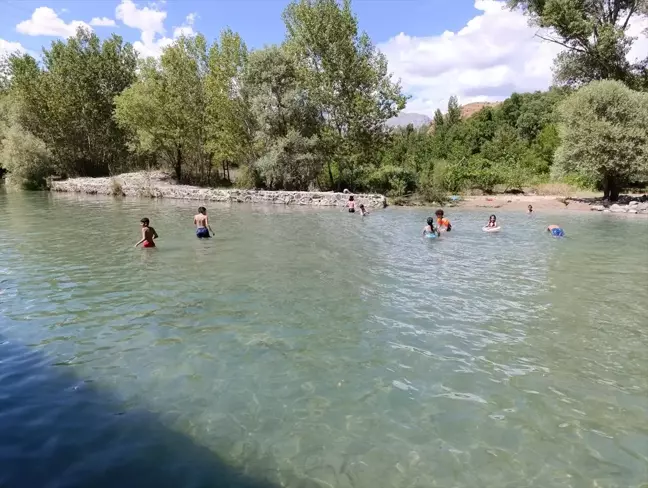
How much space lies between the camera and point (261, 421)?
571 cm

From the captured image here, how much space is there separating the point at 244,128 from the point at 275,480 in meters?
39.0

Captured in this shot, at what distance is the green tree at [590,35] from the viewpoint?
33000mm

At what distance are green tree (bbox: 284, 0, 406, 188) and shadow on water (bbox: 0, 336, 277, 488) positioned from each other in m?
33.3

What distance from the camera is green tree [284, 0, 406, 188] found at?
120 feet

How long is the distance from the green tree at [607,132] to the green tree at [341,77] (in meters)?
12.4

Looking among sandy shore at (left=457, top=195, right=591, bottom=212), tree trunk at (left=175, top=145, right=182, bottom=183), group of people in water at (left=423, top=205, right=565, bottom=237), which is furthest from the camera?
tree trunk at (left=175, top=145, right=182, bottom=183)

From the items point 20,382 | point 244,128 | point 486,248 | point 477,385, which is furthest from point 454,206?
point 20,382

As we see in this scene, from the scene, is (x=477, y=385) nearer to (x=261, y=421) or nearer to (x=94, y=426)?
(x=261, y=421)

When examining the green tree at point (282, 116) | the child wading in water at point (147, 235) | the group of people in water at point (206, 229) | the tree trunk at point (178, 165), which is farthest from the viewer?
the tree trunk at point (178, 165)

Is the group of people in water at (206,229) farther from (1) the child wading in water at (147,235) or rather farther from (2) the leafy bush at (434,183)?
(2) the leafy bush at (434,183)

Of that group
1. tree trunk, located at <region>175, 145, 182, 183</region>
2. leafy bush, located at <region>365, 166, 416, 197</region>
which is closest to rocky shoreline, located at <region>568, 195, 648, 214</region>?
leafy bush, located at <region>365, 166, 416, 197</region>

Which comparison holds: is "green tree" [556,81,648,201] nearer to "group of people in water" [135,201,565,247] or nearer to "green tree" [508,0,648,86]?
"green tree" [508,0,648,86]

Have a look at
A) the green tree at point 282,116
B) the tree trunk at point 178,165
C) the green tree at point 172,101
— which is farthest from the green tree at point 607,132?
the tree trunk at point 178,165

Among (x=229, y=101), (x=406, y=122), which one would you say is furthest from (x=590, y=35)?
(x=406, y=122)
